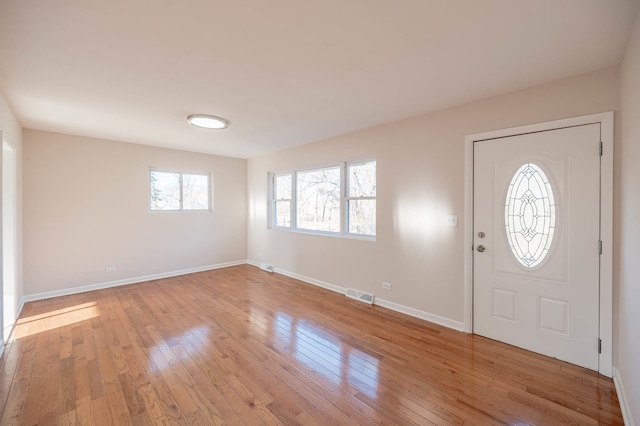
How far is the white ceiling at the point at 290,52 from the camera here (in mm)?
1579

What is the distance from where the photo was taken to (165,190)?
5.29 meters

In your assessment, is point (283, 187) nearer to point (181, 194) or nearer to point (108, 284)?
point (181, 194)

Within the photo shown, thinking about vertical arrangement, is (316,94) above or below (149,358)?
above

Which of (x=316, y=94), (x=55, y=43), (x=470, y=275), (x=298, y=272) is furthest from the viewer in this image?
(x=298, y=272)

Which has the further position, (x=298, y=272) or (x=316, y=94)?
(x=298, y=272)

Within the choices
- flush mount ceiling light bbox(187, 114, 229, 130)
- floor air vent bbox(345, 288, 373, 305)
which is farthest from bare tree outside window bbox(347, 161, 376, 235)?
flush mount ceiling light bbox(187, 114, 229, 130)

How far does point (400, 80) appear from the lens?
7.96ft

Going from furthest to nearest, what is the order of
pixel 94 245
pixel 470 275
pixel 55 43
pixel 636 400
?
pixel 94 245 < pixel 470 275 < pixel 55 43 < pixel 636 400

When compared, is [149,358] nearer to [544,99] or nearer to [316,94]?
[316,94]

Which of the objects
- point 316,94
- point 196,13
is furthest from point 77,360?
point 316,94

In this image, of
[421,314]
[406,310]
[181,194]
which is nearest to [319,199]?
[406,310]

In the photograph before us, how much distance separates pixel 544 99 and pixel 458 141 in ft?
2.55

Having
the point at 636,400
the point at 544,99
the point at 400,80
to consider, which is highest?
the point at 400,80

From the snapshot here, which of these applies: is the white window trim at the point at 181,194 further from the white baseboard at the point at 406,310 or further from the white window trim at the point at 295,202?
the white baseboard at the point at 406,310
